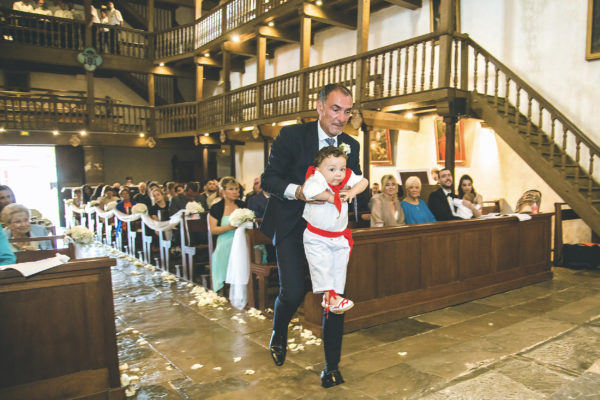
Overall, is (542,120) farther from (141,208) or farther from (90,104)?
(90,104)

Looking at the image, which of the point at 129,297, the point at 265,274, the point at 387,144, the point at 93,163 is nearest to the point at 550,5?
the point at 387,144

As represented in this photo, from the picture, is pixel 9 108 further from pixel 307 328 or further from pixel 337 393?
pixel 337 393

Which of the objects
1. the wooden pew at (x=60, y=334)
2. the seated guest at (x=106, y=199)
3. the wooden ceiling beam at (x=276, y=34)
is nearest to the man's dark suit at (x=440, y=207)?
the wooden pew at (x=60, y=334)

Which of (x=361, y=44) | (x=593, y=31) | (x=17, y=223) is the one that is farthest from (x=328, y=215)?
(x=361, y=44)

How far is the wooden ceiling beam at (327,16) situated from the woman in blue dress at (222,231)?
23.0 ft

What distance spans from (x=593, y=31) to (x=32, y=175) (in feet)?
59.8

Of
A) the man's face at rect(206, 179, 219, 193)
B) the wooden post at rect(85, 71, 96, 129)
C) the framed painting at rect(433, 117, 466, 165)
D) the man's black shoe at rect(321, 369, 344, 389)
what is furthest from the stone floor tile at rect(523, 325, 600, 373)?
the wooden post at rect(85, 71, 96, 129)

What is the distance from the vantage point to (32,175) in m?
17.1

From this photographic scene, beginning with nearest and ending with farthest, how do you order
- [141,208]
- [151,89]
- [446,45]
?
[446,45] < [141,208] < [151,89]

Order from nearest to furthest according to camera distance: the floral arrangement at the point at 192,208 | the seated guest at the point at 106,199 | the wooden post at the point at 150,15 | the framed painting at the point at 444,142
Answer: the floral arrangement at the point at 192,208 → the framed painting at the point at 444,142 → the seated guest at the point at 106,199 → the wooden post at the point at 150,15

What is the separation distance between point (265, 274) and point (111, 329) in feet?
7.01

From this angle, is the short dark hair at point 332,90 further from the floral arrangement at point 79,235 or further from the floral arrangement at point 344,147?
the floral arrangement at point 79,235

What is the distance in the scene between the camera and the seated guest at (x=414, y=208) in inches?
207

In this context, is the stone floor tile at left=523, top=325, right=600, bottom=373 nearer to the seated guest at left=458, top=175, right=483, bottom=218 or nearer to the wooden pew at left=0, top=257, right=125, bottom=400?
the wooden pew at left=0, top=257, right=125, bottom=400
